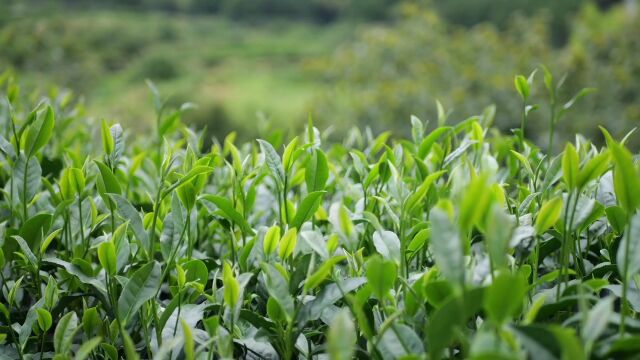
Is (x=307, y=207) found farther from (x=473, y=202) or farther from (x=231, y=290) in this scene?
(x=473, y=202)

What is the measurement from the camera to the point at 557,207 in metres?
0.66

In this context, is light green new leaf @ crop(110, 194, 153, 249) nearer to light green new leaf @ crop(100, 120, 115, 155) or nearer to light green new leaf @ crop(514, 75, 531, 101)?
light green new leaf @ crop(100, 120, 115, 155)

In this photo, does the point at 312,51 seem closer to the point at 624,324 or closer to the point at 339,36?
the point at 339,36

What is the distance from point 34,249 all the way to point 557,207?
74 cm

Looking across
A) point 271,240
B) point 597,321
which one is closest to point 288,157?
point 271,240

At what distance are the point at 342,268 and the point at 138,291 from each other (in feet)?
1.03

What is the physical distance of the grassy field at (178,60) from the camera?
9.45 m

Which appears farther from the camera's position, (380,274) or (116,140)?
(116,140)

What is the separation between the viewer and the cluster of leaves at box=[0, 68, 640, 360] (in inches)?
21.5

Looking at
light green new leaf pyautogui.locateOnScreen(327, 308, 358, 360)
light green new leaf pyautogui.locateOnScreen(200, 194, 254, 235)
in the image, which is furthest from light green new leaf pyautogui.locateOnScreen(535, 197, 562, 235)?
light green new leaf pyautogui.locateOnScreen(200, 194, 254, 235)

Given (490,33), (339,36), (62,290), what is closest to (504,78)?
(490,33)

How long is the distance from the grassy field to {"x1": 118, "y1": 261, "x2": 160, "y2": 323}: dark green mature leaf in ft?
14.6

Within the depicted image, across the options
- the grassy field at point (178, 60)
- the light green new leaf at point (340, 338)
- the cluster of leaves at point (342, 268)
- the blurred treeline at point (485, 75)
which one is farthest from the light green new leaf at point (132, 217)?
the blurred treeline at point (485, 75)

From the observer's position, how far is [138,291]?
0.74 m
